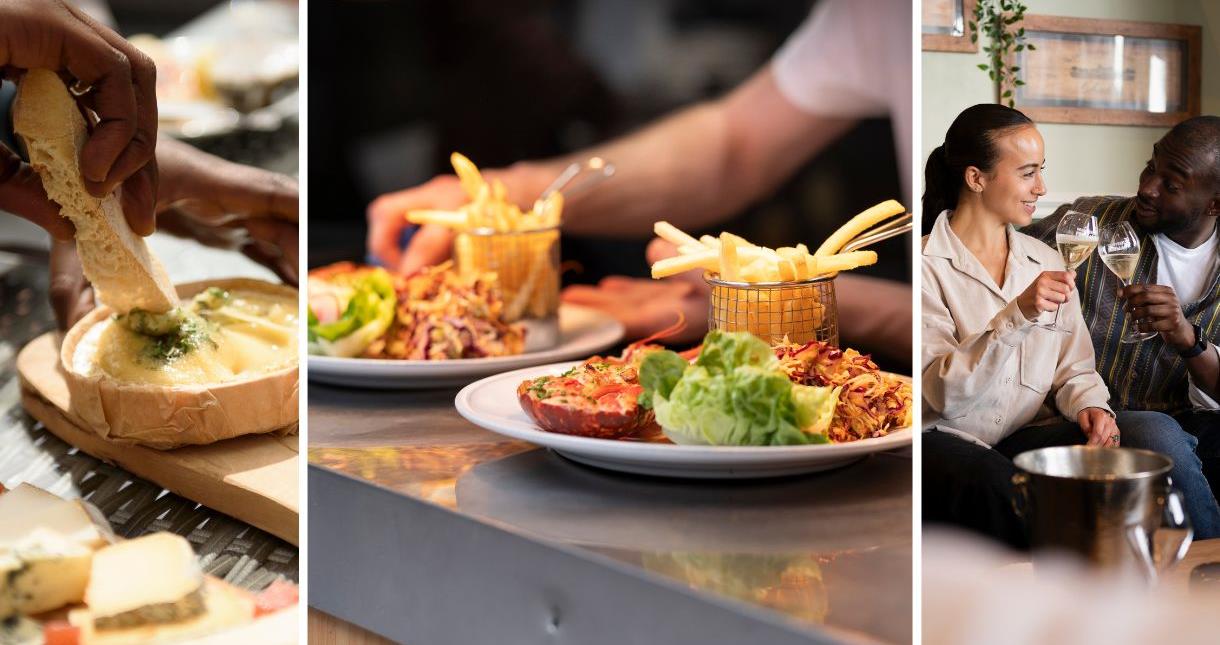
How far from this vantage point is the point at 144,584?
1.18 m

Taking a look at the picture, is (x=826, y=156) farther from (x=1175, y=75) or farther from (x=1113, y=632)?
(x=1113, y=632)

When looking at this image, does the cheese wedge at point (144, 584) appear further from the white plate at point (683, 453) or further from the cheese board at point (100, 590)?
the white plate at point (683, 453)

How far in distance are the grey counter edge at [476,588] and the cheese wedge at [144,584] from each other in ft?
0.53

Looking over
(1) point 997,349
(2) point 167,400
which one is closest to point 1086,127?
(1) point 997,349

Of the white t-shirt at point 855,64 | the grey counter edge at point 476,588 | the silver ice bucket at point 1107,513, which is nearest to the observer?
the grey counter edge at point 476,588

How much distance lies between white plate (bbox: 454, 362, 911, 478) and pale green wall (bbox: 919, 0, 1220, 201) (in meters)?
0.35

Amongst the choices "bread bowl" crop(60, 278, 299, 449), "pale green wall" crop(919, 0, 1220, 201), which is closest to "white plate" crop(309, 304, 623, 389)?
"bread bowl" crop(60, 278, 299, 449)

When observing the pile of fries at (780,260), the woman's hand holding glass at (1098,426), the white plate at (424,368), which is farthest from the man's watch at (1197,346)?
the white plate at (424,368)

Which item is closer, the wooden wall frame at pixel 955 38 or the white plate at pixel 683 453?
the white plate at pixel 683 453

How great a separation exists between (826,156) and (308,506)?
3.76ft

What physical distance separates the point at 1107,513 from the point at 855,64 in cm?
104

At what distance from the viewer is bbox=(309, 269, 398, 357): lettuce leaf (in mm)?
1654

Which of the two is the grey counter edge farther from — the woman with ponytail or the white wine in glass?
the white wine in glass

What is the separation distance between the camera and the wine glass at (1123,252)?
1228 mm
